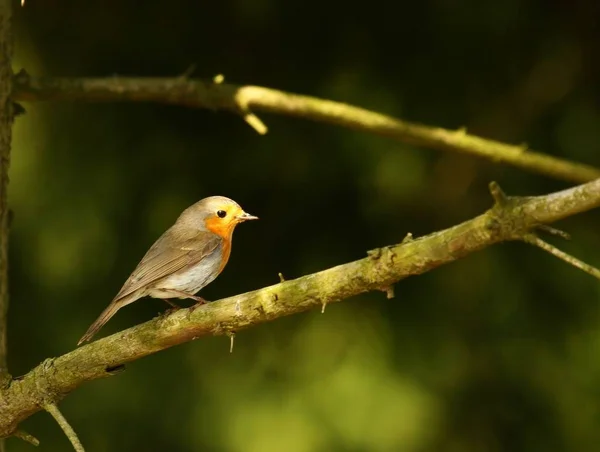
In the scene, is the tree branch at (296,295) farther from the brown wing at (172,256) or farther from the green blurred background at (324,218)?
the green blurred background at (324,218)

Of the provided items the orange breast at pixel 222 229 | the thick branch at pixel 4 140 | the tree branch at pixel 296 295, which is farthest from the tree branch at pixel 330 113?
the tree branch at pixel 296 295

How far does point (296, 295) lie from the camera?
2.16 meters

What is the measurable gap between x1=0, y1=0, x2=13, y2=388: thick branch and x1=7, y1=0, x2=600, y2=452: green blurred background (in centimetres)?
105

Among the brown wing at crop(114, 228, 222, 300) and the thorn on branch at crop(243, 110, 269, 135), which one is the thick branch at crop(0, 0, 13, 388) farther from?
the thorn on branch at crop(243, 110, 269, 135)

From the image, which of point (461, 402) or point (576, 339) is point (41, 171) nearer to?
point (461, 402)

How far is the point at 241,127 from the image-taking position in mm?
4441

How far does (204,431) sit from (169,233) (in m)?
1.76

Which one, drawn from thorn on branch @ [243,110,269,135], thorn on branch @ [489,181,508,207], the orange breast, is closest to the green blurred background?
thorn on branch @ [243,110,269,135]

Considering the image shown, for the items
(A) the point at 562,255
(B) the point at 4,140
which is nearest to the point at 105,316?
(B) the point at 4,140

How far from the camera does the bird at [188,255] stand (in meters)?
2.61

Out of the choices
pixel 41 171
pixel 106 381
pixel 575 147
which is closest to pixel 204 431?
pixel 106 381

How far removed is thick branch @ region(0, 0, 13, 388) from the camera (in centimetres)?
297

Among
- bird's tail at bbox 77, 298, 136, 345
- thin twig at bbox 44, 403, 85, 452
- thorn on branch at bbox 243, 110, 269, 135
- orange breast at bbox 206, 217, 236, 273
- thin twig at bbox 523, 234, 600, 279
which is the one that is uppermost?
thorn on branch at bbox 243, 110, 269, 135

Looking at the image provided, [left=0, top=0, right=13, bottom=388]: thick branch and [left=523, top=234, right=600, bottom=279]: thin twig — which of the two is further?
[left=0, top=0, right=13, bottom=388]: thick branch
